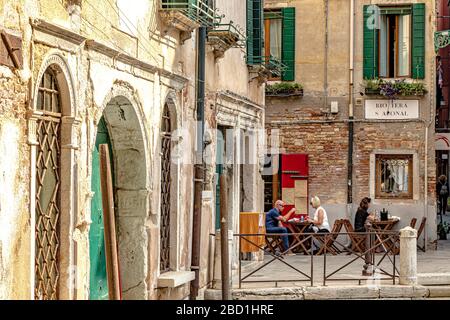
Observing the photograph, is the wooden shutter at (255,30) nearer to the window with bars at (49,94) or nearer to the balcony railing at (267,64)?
the balcony railing at (267,64)

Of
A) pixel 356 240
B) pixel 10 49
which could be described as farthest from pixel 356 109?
pixel 10 49

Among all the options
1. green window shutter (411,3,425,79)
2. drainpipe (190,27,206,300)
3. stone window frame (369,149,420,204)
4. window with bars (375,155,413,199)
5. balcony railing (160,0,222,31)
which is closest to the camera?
balcony railing (160,0,222,31)

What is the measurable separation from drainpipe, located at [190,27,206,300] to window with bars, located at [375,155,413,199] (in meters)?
8.48

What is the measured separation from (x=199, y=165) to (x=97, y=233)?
3.19 m

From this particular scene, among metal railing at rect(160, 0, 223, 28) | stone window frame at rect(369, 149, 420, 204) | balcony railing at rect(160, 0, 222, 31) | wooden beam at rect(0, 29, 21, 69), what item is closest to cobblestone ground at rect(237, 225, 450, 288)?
stone window frame at rect(369, 149, 420, 204)

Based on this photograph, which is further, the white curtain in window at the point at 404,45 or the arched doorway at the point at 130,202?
the white curtain in window at the point at 404,45

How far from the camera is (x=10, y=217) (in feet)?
28.0

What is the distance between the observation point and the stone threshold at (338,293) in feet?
49.6

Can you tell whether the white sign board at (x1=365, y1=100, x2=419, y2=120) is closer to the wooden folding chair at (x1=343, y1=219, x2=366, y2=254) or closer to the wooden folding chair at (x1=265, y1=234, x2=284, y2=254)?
the wooden folding chair at (x1=343, y1=219, x2=366, y2=254)

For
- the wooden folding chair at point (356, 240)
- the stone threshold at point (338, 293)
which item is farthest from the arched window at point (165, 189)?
the wooden folding chair at point (356, 240)

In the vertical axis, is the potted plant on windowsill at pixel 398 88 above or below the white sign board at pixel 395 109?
above

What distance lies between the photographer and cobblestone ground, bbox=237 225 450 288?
52.3 feet

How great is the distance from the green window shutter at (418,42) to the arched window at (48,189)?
536 inches

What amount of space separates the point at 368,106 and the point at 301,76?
1.48 meters
